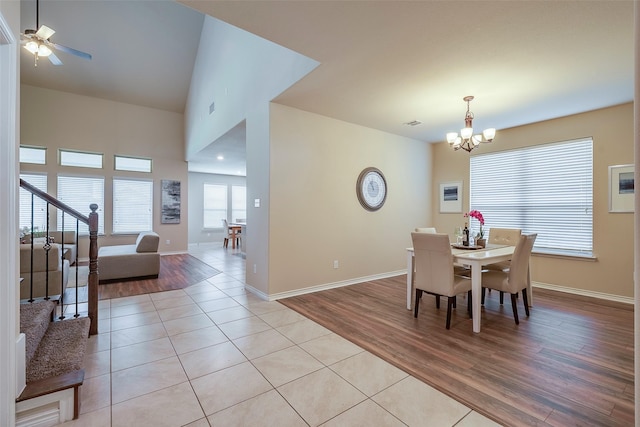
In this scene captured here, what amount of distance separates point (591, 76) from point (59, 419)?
17.4 ft

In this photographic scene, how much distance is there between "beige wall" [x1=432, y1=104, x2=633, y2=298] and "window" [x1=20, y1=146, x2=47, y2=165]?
9701 millimetres

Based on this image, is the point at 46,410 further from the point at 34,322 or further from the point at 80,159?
the point at 80,159

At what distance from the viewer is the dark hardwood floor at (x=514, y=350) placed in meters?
1.75

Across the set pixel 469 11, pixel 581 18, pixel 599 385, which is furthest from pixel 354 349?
pixel 581 18

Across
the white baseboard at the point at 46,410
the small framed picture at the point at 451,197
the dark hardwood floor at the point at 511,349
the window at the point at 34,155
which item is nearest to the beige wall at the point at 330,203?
the dark hardwood floor at the point at 511,349

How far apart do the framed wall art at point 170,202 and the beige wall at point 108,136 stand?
12 centimetres

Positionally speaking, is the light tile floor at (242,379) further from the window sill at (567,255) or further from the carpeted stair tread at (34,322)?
the window sill at (567,255)

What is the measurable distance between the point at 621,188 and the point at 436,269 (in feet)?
10.1

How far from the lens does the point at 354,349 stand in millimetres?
2451

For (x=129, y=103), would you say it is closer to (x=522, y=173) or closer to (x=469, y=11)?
(x=469, y=11)

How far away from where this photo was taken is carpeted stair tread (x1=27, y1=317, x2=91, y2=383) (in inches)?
67.1

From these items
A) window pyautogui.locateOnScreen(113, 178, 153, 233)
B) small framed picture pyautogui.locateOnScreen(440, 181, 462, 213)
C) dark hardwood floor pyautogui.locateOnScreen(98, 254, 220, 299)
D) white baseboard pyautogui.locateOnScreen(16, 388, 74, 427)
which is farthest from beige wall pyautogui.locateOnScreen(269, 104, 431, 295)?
window pyautogui.locateOnScreen(113, 178, 153, 233)

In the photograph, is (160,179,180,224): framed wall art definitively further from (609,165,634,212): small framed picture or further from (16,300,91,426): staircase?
(609,165,634,212): small framed picture

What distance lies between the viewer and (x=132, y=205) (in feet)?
23.5
